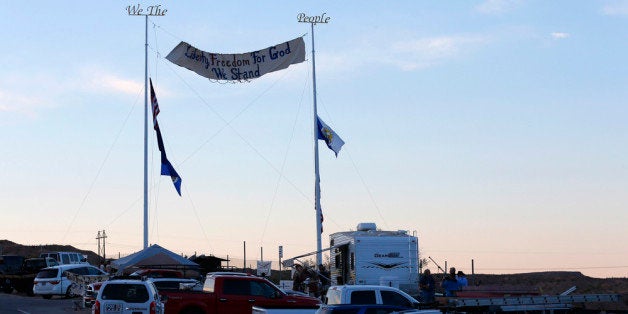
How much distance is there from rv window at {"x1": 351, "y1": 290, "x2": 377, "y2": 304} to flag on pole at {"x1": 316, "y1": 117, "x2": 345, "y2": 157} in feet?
61.7

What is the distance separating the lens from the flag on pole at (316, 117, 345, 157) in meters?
41.6

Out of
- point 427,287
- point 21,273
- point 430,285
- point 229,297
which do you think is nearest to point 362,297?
point 229,297

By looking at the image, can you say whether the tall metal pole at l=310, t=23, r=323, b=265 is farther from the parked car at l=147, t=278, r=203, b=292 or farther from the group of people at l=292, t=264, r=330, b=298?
the parked car at l=147, t=278, r=203, b=292

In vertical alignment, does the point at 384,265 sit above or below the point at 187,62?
below

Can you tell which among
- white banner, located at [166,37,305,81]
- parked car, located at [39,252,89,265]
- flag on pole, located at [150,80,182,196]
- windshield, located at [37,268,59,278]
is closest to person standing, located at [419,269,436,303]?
white banner, located at [166,37,305,81]

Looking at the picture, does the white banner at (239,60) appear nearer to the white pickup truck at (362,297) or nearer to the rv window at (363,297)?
the white pickup truck at (362,297)

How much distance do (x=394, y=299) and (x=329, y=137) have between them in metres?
18.6

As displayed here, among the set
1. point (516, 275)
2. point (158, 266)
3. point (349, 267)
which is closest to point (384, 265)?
point (349, 267)

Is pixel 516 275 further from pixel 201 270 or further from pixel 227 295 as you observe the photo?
pixel 227 295

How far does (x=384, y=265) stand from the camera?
34.2 metres

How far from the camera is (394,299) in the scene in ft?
77.0

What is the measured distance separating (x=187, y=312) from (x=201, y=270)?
21762 mm

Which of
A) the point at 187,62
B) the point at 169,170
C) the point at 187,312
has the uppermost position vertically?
the point at 187,62

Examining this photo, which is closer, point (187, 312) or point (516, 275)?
point (187, 312)
